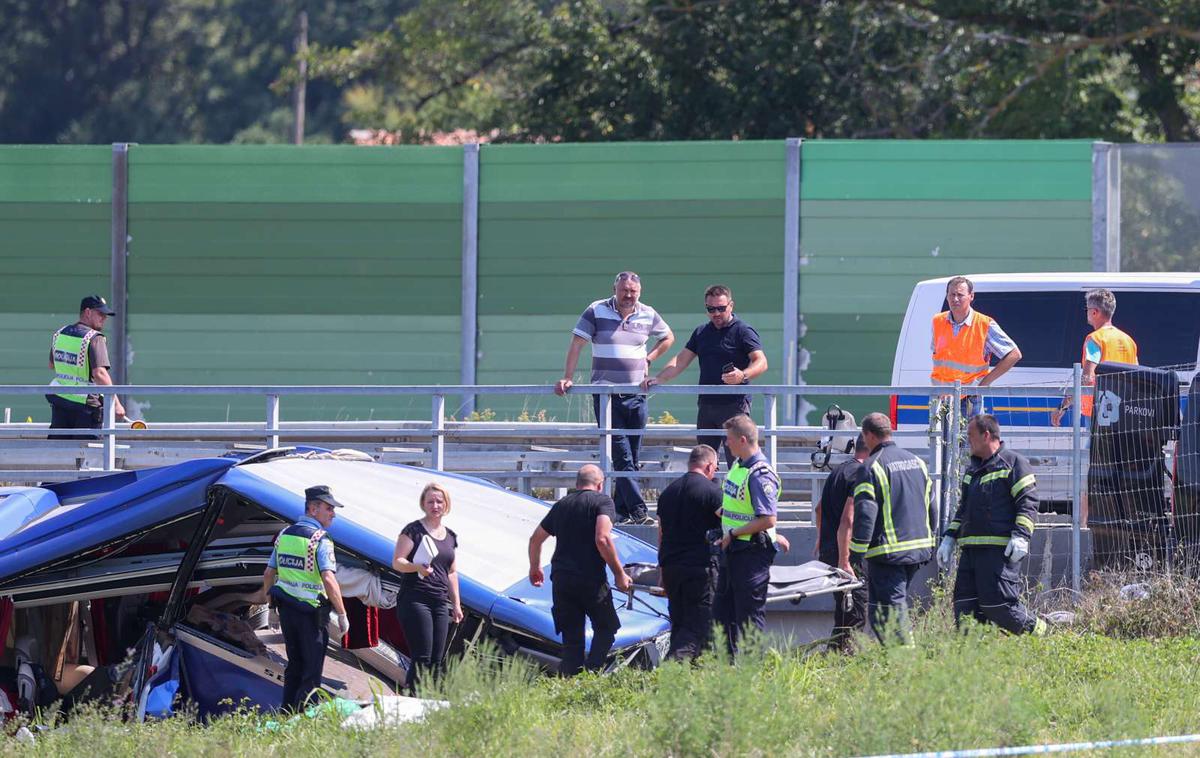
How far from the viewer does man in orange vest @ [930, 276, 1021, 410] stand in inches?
430

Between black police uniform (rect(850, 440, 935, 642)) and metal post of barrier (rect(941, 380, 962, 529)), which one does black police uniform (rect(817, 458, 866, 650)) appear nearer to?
black police uniform (rect(850, 440, 935, 642))

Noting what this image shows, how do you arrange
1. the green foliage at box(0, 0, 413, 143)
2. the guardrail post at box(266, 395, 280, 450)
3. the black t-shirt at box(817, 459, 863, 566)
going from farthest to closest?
1. the green foliage at box(0, 0, 413, 143)
2. the guardrail post at box(266, 395, 280, 450)
3. the black t-shirt at box(817, 459, 863, 566)

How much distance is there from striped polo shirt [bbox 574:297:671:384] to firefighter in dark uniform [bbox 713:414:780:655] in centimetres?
285

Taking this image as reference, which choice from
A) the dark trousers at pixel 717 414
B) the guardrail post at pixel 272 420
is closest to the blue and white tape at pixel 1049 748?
the dark trousers at pixel 717 414

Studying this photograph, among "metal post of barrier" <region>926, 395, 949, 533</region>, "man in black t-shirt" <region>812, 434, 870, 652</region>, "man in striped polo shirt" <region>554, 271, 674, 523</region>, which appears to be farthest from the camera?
"man in striped polo shirt" <region>554, 271, 674, 523</region>

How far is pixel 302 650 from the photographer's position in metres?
9.24

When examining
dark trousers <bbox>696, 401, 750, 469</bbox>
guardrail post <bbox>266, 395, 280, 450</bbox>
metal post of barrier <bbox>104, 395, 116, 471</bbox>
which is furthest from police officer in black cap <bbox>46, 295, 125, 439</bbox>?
dark trousers <bbox>696, 401, 750, 469</bbox>

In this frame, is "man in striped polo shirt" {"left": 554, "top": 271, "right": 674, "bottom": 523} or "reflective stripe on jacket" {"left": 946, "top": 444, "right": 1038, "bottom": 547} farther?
"man in striped polo shirt" {"left": 554, "top": 271, "right": 674, "bottom": 523}

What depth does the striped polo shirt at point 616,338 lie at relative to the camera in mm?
11844

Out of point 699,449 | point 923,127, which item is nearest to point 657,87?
point 923,127

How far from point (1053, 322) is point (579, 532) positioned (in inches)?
182

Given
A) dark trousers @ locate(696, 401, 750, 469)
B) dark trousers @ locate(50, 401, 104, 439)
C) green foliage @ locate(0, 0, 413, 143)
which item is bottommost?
dark trousers @ locate(50, 401, 104, 439)

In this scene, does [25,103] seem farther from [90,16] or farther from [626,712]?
[626,712]

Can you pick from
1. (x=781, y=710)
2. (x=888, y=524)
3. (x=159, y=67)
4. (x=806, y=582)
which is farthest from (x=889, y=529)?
(x=159, y=67)
